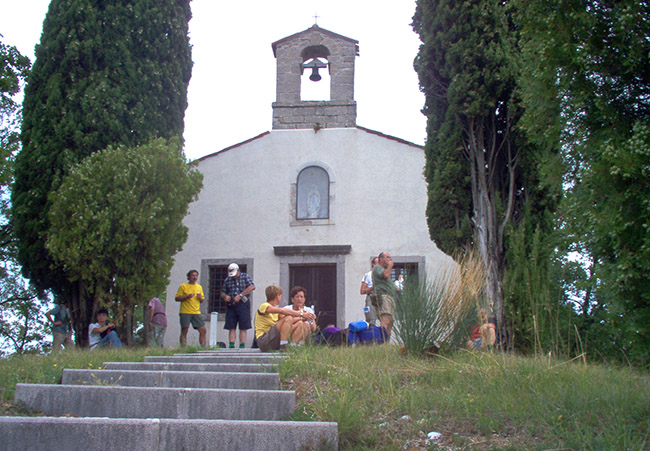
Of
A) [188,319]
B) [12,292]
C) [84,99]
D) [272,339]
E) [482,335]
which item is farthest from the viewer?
[12,292]

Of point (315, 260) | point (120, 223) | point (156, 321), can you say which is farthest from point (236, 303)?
point (315, 260)

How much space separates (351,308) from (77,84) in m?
7.08

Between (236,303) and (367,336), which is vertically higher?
(236,303)

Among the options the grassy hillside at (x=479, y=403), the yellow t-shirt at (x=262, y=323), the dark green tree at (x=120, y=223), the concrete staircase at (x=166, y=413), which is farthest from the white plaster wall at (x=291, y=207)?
the grassy hillside at (x=479, y=403)

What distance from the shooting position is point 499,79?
8.73 meters

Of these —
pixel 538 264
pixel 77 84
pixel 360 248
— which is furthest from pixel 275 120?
pixel 538 264

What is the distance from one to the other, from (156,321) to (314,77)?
6.70 metres

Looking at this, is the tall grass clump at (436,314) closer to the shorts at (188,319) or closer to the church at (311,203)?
the shorts at (188,319)

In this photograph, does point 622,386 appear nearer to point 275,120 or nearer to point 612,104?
point 612,104

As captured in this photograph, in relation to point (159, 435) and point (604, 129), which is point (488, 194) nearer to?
point (604, 129)

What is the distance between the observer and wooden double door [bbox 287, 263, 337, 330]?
13.7 meters

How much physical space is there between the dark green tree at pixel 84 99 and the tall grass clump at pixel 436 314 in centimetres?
696

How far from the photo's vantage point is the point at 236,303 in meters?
9.96

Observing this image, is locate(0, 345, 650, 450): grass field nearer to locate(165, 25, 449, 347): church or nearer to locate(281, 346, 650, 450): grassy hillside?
locate(281, 346, 650, 450): grassy hillside
